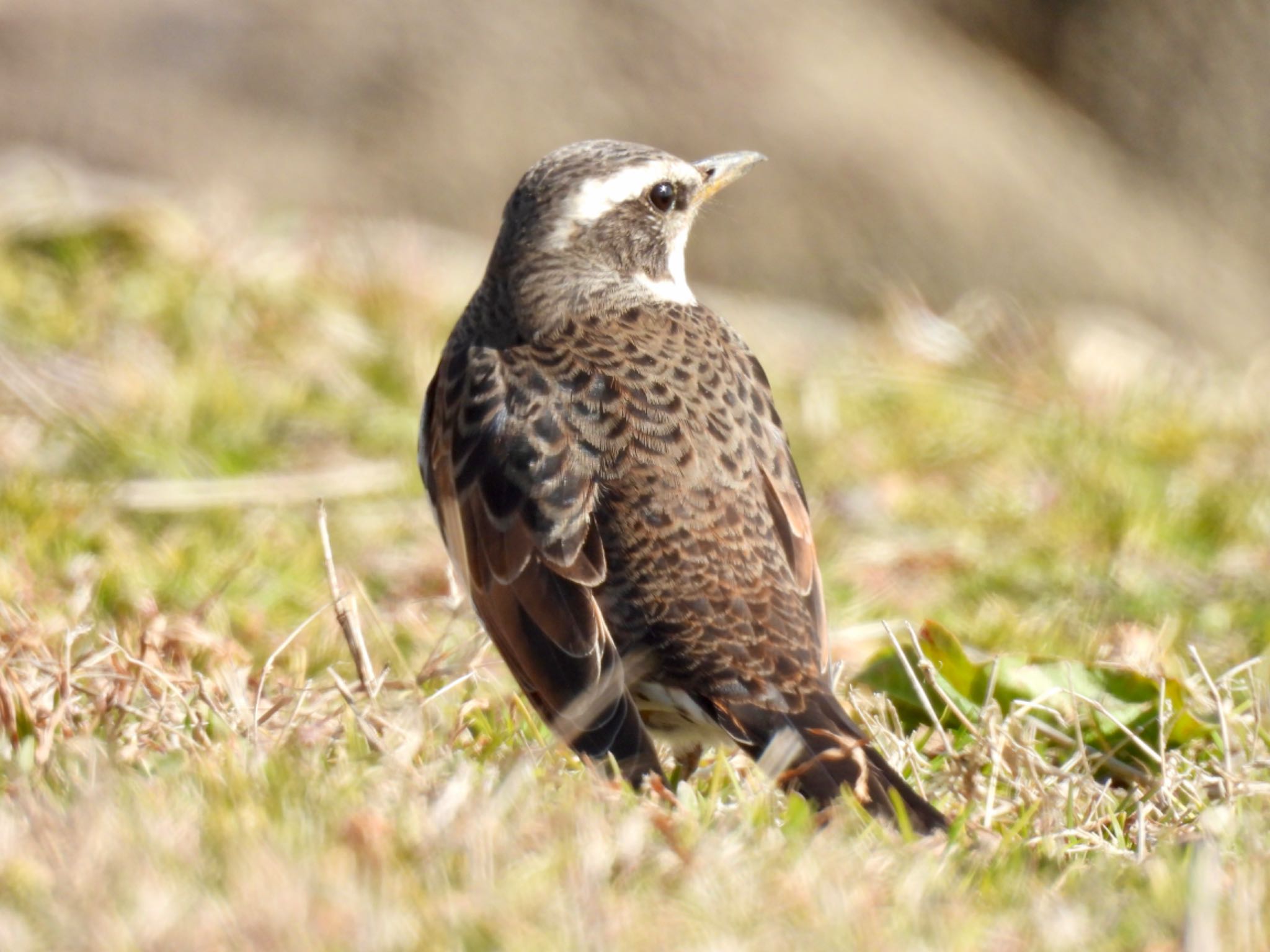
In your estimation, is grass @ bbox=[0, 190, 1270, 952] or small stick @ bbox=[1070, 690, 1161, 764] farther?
small stick @ bbox=[1070, 690, 1161, 764]

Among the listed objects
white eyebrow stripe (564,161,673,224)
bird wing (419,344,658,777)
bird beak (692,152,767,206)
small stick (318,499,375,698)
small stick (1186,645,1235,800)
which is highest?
bird beak (692,152,767,206)

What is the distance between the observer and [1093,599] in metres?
6.80

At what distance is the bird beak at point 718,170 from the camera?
6023mm

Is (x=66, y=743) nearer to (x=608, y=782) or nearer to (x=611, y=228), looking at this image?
(x=608, y=782)

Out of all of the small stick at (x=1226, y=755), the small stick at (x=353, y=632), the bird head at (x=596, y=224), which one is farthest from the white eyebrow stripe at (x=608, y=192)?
the small stick at (x=1226, y=755)

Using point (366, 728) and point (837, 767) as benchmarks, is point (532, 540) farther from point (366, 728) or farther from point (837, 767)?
point (837, 767)

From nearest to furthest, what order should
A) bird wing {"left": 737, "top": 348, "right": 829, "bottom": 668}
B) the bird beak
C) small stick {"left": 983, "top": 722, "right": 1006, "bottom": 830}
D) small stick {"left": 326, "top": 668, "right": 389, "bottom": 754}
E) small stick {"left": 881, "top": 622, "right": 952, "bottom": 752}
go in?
small stick {"left": 326, "top": 668, "right": 389, "bottom": 754} → small stick {"left": 983, "top": 722, "right": 1006, "bottom": 830} → small stick {"left": 881, "top": 622, "right": 952, "bottom": 752} → bird wing {"left": 737, "top": 348, "right": 829, "bottom": 668} → the bird beak

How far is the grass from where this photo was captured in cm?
306

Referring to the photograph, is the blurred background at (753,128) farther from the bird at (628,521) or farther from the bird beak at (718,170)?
the bird at (628,521)

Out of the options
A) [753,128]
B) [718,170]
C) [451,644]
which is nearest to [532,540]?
[451,644]

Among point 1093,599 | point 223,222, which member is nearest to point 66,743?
point 1093,599

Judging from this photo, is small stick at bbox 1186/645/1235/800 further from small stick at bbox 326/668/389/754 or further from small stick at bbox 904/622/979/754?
small stick at bbox 326/668/389/754

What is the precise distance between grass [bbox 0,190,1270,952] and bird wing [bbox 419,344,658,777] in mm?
167

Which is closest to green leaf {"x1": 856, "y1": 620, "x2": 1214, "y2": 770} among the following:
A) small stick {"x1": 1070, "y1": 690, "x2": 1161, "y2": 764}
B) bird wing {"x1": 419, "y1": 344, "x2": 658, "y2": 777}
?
small stick {"x1": 1070, "y1": 690, "x2": 1161, "y2": 764}
